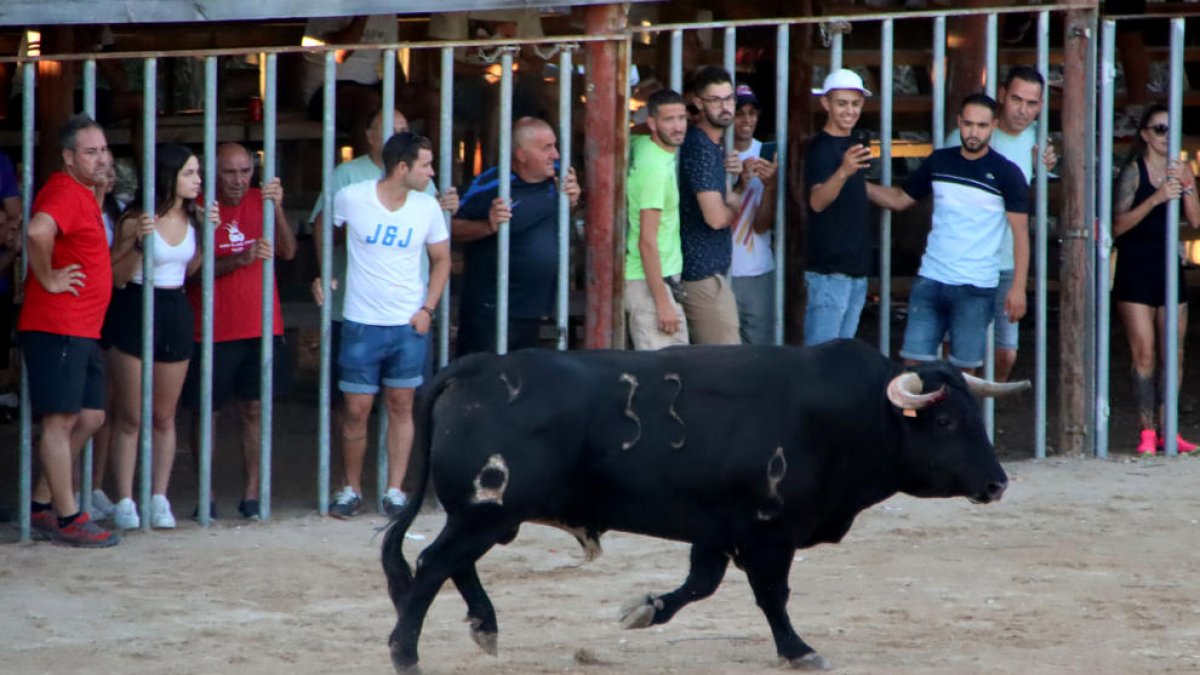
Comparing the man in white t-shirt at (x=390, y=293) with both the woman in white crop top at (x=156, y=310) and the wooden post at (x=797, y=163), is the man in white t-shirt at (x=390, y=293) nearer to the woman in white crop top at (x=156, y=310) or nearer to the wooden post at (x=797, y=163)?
the woman in white crop top at (x=156, y=310)

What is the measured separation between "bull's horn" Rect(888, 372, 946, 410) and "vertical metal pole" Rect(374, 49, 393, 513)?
127 inches

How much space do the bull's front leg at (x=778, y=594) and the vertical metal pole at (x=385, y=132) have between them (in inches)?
124

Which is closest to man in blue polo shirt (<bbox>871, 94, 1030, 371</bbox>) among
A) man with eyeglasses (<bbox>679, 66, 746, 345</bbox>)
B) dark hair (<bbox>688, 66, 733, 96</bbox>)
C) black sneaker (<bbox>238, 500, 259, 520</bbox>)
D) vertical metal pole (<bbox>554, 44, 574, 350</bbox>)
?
man with eyeglasses (<bbox>679, 66, 746, 345</bbox>)

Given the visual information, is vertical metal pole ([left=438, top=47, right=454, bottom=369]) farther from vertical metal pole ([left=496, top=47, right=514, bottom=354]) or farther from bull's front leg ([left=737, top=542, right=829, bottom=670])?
bull's front leg ([left=737, top=542, right=829, bottom=670])

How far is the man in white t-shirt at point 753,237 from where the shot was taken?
10109mm

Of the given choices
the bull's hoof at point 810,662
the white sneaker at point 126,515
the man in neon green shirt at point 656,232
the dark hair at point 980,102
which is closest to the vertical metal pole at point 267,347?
the white sneaker at point 126,515

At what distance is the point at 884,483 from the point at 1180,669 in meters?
1.21

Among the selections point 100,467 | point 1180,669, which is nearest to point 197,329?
point 100,467

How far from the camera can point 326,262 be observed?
9219mm

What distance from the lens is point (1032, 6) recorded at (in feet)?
35.0

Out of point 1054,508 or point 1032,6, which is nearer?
point 1054,508

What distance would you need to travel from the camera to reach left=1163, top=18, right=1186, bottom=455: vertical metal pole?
10.5 meters

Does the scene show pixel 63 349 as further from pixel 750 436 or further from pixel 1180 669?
pixel 1180 669

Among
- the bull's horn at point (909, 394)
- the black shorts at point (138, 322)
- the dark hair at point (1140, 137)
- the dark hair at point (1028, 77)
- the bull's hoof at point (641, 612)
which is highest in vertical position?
the dark hair at point (1028, 77)
